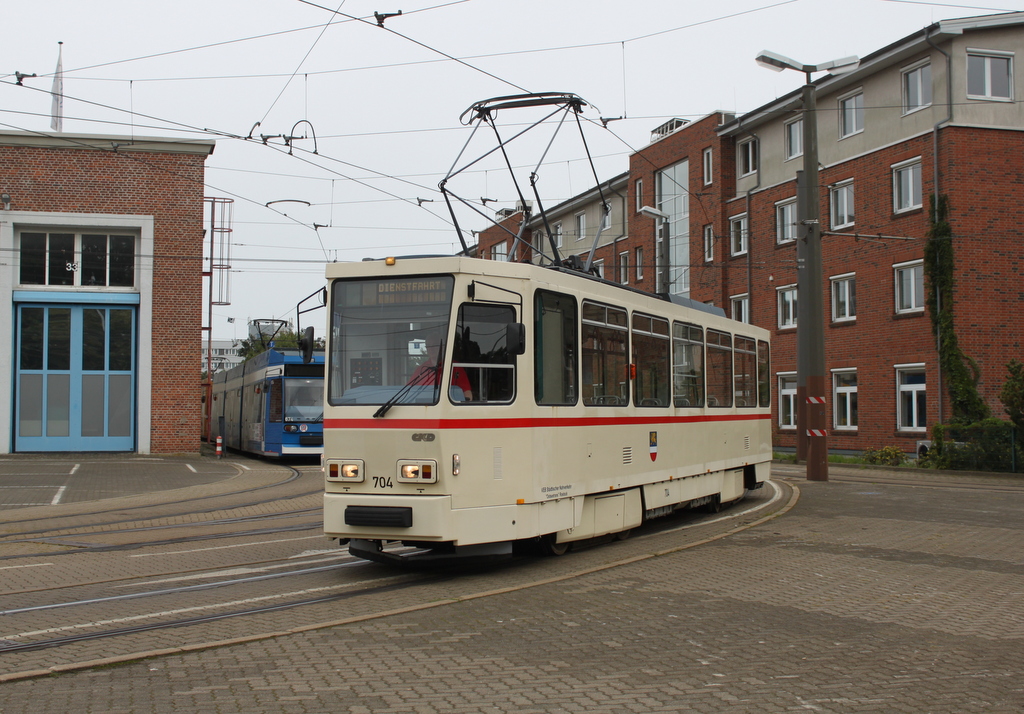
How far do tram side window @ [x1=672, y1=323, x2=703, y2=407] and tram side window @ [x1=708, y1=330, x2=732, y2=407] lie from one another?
474 mm

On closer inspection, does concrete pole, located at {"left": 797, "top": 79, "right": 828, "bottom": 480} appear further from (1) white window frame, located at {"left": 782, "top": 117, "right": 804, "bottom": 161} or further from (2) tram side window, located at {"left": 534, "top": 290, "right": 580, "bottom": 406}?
(1) white window frame, located at {"left": 782, "top": 117, "right": 804, "bottom": 161}

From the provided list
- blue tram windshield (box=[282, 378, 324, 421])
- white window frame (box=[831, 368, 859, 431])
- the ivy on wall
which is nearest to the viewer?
the ivy on wall

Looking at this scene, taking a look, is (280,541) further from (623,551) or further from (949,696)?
(949,696)

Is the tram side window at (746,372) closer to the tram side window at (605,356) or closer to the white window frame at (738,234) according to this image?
the tram side window at (605,356)

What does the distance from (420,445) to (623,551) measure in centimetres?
308

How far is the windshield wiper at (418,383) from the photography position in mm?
8641

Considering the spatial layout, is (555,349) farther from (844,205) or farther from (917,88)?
(844,205)

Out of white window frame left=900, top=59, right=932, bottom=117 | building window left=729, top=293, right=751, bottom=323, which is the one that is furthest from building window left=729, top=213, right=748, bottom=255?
white window frame left=900, top=59, right=932, bottom=117

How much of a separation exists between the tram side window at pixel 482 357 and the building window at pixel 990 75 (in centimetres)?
2300

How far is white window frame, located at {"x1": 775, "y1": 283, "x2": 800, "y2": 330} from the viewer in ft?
111

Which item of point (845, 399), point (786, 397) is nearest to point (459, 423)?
point (845, 399)

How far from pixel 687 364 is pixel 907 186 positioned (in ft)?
61.3

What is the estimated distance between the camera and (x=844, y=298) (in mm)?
31344

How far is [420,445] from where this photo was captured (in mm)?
8531
